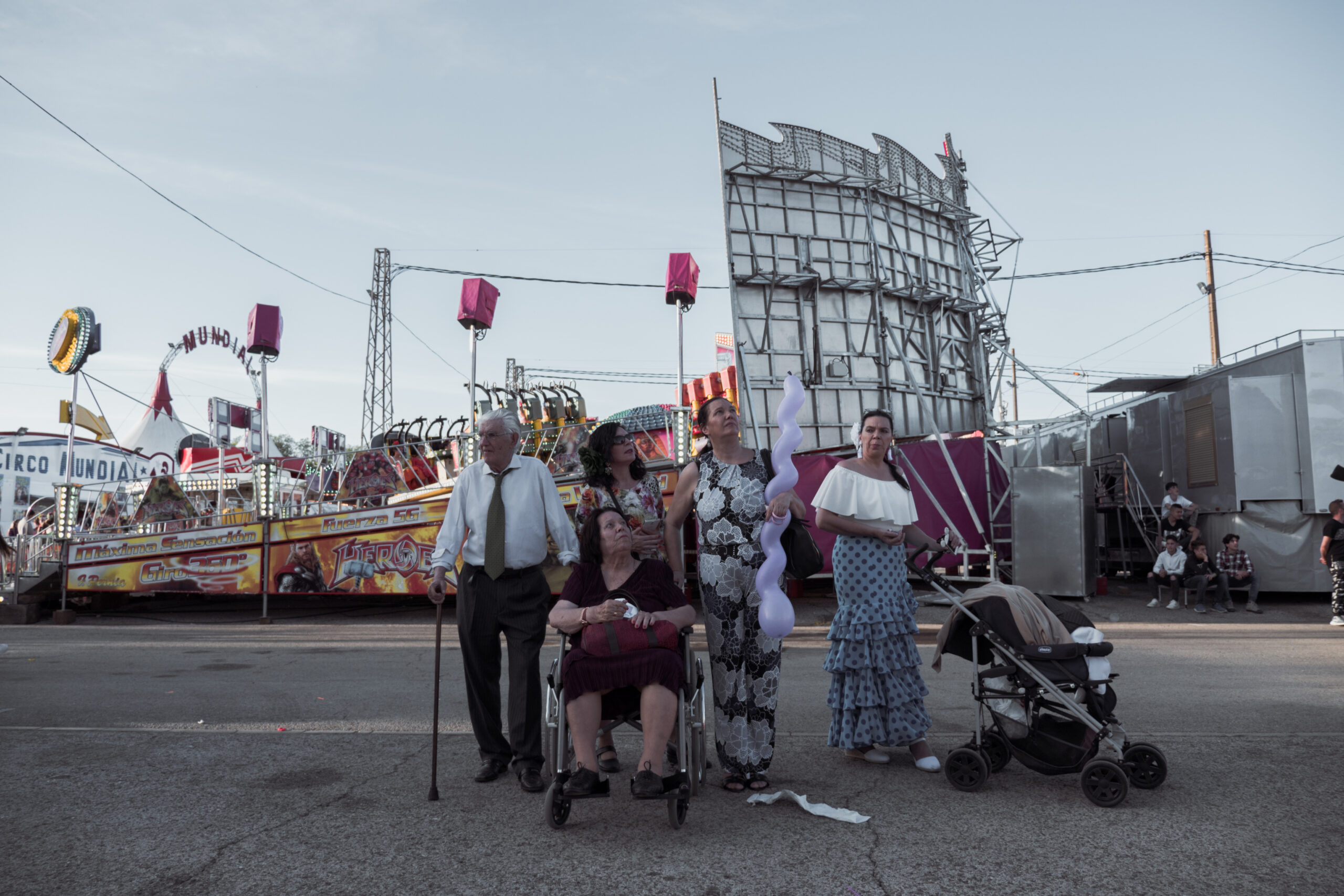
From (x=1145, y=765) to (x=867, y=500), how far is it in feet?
5.38

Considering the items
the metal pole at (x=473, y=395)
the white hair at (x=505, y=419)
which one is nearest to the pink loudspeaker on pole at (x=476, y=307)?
the metal pole at (x=473, y=395)

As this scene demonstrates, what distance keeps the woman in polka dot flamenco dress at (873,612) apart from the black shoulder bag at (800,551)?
0.42m

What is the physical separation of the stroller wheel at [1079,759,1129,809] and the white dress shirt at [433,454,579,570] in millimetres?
2408

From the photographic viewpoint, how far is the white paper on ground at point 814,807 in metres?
3.52

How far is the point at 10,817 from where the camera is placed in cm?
→ 359

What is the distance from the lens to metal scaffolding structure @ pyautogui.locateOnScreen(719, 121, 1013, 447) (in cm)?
1720

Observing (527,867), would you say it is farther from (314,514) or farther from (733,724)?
(314,514)

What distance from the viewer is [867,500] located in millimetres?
4457

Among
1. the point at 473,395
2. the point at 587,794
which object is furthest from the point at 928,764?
the point at 473,395

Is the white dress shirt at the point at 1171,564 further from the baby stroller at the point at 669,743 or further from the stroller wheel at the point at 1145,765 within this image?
the baby stroller at the point at 669,743

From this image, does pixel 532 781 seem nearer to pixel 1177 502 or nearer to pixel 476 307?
pixel 476 307

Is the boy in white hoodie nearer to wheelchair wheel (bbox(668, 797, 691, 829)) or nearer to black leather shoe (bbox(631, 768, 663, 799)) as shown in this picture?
wheelchair wheel (bbox(668, 797, 691, 829))

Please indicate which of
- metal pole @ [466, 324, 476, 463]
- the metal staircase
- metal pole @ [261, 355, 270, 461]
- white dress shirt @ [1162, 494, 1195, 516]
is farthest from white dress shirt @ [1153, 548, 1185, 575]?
metal pole @ [261, 355, 270, 461]

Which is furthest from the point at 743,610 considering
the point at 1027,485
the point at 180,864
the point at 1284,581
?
the point at 1284,581
